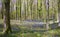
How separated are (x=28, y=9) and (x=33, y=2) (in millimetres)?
169

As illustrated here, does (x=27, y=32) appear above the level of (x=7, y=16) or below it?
below

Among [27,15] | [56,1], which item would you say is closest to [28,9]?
[27,15]

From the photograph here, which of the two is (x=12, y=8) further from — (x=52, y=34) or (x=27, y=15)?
(x=52, y=34)

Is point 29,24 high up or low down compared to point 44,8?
down

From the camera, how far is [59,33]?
131 inches

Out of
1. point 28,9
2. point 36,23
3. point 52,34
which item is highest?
point 28,9

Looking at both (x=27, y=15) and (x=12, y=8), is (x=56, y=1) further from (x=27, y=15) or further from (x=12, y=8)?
(x=12, y=8)

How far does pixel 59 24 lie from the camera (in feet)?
11.2

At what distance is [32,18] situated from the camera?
3402mm

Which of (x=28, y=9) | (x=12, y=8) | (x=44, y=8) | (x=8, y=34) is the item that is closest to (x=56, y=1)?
(x=44, y=8)

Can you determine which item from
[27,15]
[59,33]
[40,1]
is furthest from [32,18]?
[59,33]

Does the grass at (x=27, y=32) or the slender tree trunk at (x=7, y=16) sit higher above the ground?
the slender tree trunk at (x=7, y=16)

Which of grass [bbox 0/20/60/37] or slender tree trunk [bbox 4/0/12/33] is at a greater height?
slender tree trunk [bbox 4/0/12/33]

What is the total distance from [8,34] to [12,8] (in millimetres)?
505
